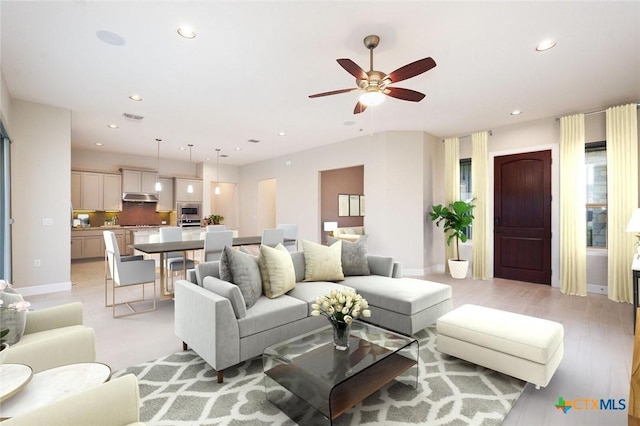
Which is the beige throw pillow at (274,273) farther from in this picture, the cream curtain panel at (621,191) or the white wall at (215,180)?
the white wall at (215,180)

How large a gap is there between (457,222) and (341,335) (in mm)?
4409

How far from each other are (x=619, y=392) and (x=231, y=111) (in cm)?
533

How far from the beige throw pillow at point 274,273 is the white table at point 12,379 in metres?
1.71

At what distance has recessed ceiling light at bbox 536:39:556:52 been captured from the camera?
281 cm

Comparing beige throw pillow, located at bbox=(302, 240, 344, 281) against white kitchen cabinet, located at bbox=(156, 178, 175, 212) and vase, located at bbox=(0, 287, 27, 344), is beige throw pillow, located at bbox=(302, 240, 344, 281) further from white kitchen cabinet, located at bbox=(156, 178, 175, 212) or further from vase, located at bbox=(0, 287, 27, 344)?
white kitchen cabinet, located at bbox=(156, 178, 175, 212)

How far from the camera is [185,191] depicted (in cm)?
Result: 918

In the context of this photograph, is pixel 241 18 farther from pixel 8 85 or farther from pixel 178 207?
pixel 178 207

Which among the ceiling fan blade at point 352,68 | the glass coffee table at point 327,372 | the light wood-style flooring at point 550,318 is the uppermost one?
the ceiling fan blade at point 352,68

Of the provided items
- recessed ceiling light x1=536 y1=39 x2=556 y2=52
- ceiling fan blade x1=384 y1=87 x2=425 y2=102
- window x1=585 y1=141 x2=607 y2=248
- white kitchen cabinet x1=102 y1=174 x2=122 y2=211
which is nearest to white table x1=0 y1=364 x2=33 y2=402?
ceiling fan blade x1=384 y1=87 x2=425 y2=102

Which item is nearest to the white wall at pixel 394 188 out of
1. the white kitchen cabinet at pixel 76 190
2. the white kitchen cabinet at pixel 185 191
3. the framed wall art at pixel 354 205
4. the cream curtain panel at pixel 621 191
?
the cream curtain panel at pixel 621 191

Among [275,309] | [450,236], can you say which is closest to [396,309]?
[275,309]

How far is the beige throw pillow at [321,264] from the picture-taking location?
3471mm

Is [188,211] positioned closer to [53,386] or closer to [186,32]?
[186,32]

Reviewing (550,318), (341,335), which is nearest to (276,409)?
(341,335)
